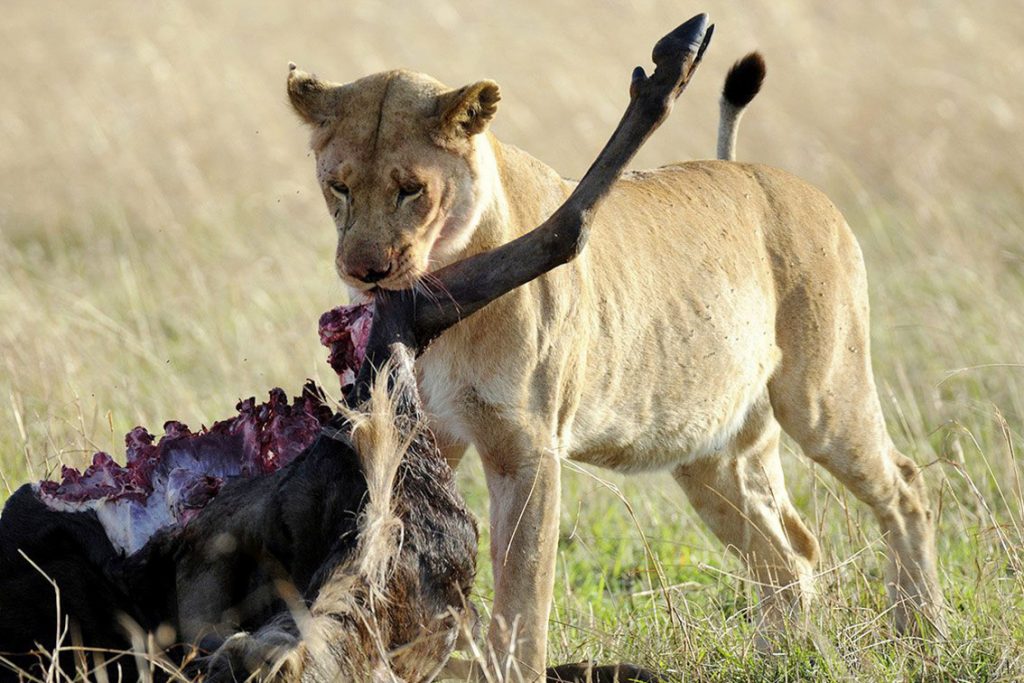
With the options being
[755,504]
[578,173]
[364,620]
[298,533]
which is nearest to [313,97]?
[298,533]

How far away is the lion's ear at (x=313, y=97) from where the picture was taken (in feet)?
12.3

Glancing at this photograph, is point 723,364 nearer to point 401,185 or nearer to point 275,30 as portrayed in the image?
point 401,185

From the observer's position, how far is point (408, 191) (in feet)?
11.6

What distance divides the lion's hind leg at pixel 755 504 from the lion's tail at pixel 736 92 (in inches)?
39.1

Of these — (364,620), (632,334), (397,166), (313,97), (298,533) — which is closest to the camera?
(364,620)

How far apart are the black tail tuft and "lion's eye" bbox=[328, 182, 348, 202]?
189 centimetres

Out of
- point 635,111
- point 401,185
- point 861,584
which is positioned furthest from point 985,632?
point 401,185

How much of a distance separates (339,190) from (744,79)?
6.35ft

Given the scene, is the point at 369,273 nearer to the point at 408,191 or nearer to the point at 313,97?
the point at 408,191

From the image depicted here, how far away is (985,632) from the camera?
3.62 metres

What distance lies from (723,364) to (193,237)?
5.27 metres

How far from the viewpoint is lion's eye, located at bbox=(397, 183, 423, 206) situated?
3.54m

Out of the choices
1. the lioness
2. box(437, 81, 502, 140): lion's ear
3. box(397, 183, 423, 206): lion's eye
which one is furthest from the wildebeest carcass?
box(437, 81, 502, 140): lion's ear

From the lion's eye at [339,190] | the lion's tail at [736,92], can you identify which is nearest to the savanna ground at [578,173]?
the lion's eye at [339,190]
